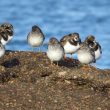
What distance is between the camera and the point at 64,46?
16.1m

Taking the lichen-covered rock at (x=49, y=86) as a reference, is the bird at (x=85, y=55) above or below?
above

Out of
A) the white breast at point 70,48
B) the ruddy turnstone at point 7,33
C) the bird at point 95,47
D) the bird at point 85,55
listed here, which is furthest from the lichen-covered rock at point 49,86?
the ruddy turnstone at point 7,33

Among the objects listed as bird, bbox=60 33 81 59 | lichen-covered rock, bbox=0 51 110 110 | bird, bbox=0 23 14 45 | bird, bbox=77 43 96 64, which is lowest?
lichen-covered rock, bbox=0 51 110 110

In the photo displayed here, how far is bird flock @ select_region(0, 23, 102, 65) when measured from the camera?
1456 cm

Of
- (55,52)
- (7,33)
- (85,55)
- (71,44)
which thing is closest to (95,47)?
(71,44)

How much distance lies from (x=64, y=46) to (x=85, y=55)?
1.62m

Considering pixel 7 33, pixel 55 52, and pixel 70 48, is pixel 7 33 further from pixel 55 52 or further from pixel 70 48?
pixel 55 52

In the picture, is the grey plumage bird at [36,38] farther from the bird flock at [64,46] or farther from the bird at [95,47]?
the bird at [95,47]

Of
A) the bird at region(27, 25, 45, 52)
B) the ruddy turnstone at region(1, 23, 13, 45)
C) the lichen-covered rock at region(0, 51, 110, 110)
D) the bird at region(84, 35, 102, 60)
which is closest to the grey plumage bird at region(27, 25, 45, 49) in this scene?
the bird at region(27, 25, 45, 52)

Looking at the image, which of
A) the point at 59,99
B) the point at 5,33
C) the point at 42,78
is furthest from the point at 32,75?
the point at 5,33

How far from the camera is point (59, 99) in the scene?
40.4 feet

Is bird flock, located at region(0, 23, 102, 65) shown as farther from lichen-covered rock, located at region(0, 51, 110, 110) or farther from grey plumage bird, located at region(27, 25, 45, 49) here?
lichen-covered rock, located at region(0, 51, 110, 110)

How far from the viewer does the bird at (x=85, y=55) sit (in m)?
14.6

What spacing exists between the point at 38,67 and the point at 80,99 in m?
1.96
